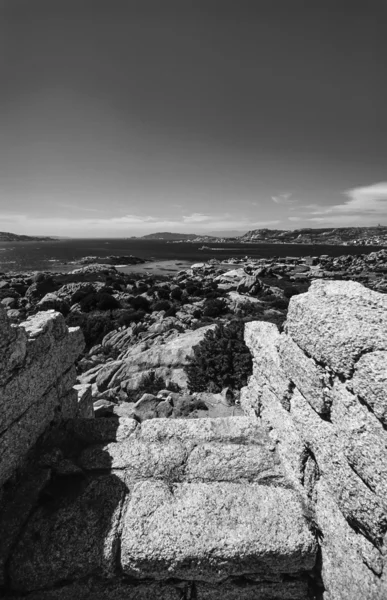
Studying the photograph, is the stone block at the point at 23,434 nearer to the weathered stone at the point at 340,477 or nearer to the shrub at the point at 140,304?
the weathered stone at the point at 340,477

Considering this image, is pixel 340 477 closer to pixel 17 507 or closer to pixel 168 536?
pixel 168 536

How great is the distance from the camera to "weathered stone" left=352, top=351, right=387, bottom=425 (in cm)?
233

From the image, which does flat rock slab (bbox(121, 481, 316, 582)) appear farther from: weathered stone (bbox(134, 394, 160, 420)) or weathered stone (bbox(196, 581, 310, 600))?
weathered stone (bbox(134, 394, 160, 420))

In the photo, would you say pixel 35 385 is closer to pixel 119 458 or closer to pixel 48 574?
pixel 119 458

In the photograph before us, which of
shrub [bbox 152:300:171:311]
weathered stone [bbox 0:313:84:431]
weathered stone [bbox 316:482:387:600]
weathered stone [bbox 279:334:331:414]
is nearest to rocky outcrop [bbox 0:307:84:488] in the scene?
weathered stone [bbox 0:313:84:431]

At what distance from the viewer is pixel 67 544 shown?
10.3 feet

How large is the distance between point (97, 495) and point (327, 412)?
10.3 feet

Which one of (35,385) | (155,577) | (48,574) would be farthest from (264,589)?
(35,385)

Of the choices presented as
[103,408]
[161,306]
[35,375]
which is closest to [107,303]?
[161,306]

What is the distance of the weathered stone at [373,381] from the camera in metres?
2.33

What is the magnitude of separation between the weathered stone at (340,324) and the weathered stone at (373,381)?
8 cm

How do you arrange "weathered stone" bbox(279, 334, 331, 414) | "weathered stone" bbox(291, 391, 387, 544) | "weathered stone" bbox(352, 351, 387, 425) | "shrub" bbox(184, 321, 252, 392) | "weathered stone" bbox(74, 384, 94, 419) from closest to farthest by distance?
"weathered stone" bbox(352, 351, 387, 425), "weathered stone" bbox(291, 391, 387, 544), "weathered stone" bbox(279, 334, 331, 414), "weathered stone" bbox(74, 384, 94, 419), "shrub" bbox(184, 321, 252, 392)

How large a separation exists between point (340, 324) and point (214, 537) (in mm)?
2783

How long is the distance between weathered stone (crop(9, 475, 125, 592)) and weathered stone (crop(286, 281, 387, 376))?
10.4 feet
